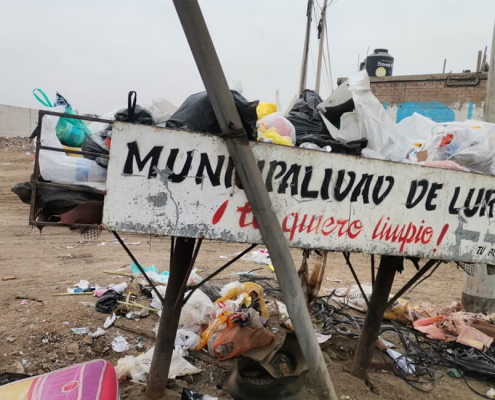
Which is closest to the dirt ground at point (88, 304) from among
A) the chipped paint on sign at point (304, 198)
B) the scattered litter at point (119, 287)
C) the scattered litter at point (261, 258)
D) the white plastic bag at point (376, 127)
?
the scattered litter at point (261, 258)

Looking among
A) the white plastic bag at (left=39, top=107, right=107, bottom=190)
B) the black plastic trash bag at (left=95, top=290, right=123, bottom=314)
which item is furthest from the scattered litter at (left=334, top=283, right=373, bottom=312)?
the white plastic bag at (left=39, top=107, right=107, bottom=190)

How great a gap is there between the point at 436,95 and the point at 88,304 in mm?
10533

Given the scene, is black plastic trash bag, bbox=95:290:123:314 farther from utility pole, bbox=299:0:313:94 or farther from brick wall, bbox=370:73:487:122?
utility pole, bbox=299:0:313:94

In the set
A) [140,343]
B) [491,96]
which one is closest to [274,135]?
[140,343]

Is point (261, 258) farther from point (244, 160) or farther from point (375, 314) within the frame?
point (244, 160)

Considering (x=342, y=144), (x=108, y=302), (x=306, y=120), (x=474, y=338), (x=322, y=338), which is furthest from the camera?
(x=108, y=302)

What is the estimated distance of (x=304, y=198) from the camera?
2113mm

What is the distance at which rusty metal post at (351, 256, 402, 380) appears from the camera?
3536 mm

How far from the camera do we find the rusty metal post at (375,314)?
354 cm

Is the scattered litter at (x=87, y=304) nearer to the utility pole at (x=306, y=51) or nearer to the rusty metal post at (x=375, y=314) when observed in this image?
the rusty metal post at (x=375, y=314)

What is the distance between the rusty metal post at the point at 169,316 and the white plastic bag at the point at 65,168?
88 centimetres

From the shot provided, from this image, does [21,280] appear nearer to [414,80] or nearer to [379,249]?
[379,249]

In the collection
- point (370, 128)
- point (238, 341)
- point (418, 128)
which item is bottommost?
point (238, 341)

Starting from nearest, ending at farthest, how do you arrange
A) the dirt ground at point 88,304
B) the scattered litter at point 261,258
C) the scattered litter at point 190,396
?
the scattered litter at point 190,396
the dirt ground at point 88,304
the scattered litter at point 261,258
